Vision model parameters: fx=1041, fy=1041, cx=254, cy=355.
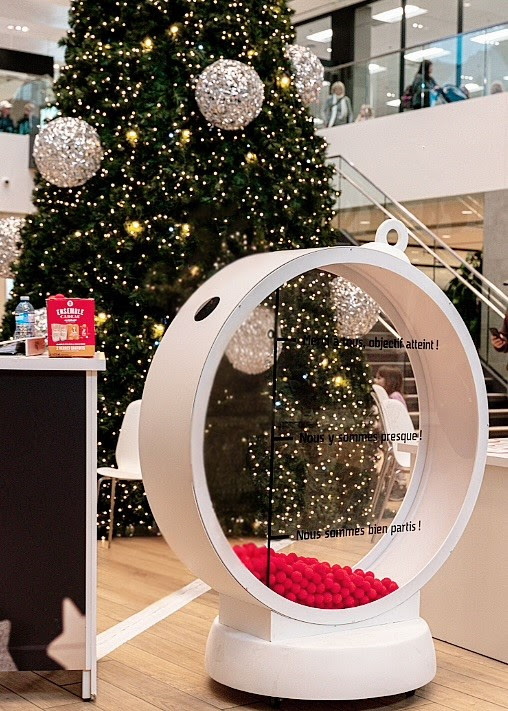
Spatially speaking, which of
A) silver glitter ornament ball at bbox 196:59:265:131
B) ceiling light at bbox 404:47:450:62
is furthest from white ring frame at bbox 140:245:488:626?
ceiling light at bbox 404:47:450:62

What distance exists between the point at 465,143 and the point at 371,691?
8.32 metres

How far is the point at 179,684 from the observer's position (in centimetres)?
352

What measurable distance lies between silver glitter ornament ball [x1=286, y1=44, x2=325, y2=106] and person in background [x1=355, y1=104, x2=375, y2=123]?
5214 mm

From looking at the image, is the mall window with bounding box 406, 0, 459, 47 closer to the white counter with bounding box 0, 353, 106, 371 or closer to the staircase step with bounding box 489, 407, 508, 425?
the staircase step with bounding box 489, 407, 508, 425

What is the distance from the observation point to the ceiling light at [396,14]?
13.9 metres

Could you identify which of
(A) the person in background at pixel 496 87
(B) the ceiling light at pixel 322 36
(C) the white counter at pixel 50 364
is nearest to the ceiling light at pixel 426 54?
(A) the person in background at pixel 496 87

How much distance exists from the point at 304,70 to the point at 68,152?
1730mm

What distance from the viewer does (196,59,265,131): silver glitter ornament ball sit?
6223mm

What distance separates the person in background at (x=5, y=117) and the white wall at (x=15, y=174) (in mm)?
90

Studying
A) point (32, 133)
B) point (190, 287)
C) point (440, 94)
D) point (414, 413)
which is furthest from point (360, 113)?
point (414, 413)

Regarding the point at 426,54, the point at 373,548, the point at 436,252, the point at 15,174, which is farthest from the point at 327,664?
the point at 15,174

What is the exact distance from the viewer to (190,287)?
6.55 metres

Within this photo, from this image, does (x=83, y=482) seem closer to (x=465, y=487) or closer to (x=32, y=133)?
(x=465, y=487)

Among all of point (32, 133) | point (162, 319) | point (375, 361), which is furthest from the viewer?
point (32, 133)
